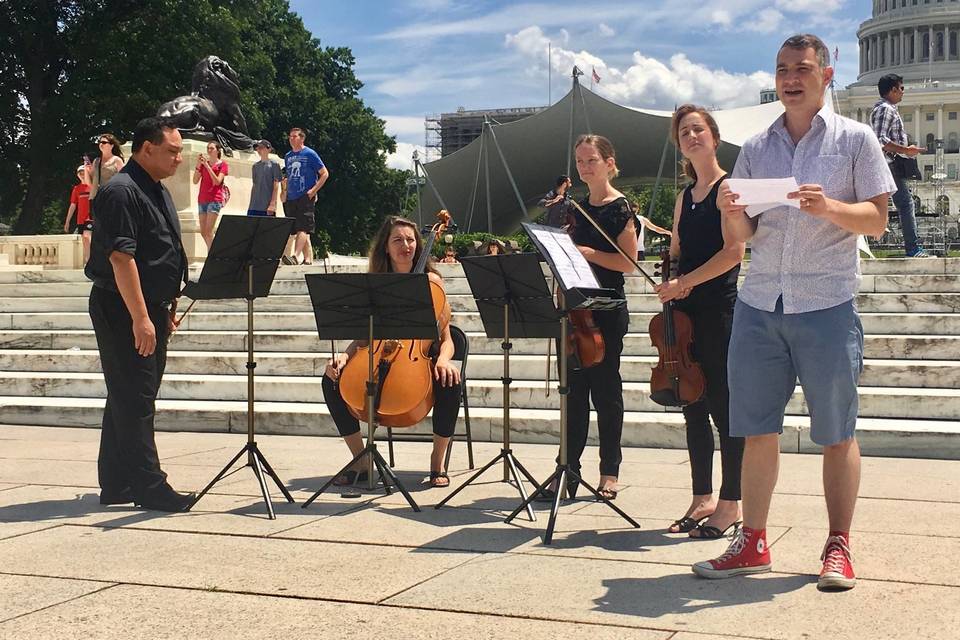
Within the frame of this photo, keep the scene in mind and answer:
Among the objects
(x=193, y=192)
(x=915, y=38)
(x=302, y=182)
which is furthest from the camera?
(x=915, y=38)

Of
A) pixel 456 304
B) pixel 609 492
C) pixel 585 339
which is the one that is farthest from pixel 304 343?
pixel 585 339

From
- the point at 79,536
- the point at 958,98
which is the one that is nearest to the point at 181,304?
the point at 79,536

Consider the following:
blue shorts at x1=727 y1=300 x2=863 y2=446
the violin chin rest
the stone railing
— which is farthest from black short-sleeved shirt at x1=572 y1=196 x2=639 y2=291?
the stone railing

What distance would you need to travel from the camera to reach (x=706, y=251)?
535cm

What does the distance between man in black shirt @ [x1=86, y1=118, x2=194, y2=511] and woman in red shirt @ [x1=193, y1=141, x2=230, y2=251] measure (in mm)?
10123

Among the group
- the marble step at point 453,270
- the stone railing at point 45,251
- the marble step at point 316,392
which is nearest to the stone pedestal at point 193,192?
the marble step at point 453,270

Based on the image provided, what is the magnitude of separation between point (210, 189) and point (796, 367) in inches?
518

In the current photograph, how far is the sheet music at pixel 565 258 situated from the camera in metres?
4.96

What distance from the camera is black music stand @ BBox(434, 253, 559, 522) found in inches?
231

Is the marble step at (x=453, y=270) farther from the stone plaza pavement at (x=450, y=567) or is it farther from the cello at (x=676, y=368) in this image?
the cello at (x=676, y=368)

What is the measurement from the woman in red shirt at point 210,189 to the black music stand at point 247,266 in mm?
10203

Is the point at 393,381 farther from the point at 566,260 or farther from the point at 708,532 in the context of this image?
the point at 708,532

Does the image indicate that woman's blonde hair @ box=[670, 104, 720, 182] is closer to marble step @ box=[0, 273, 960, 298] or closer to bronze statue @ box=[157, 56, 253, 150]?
marble step @ box=[0, 273, 960, 298]

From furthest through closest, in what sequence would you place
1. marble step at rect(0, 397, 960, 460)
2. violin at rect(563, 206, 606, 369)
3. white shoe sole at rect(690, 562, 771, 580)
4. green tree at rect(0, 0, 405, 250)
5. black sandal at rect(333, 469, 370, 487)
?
green tree at rect(0, 0, 405, 250)
marble step at rect(0, 397, 960, 460)
black sandal at rect(333, 469, 370, 487)
violin at rect(563, 206, 606, 369)
white shoe sole at rect(690, 562, 771, 580)
